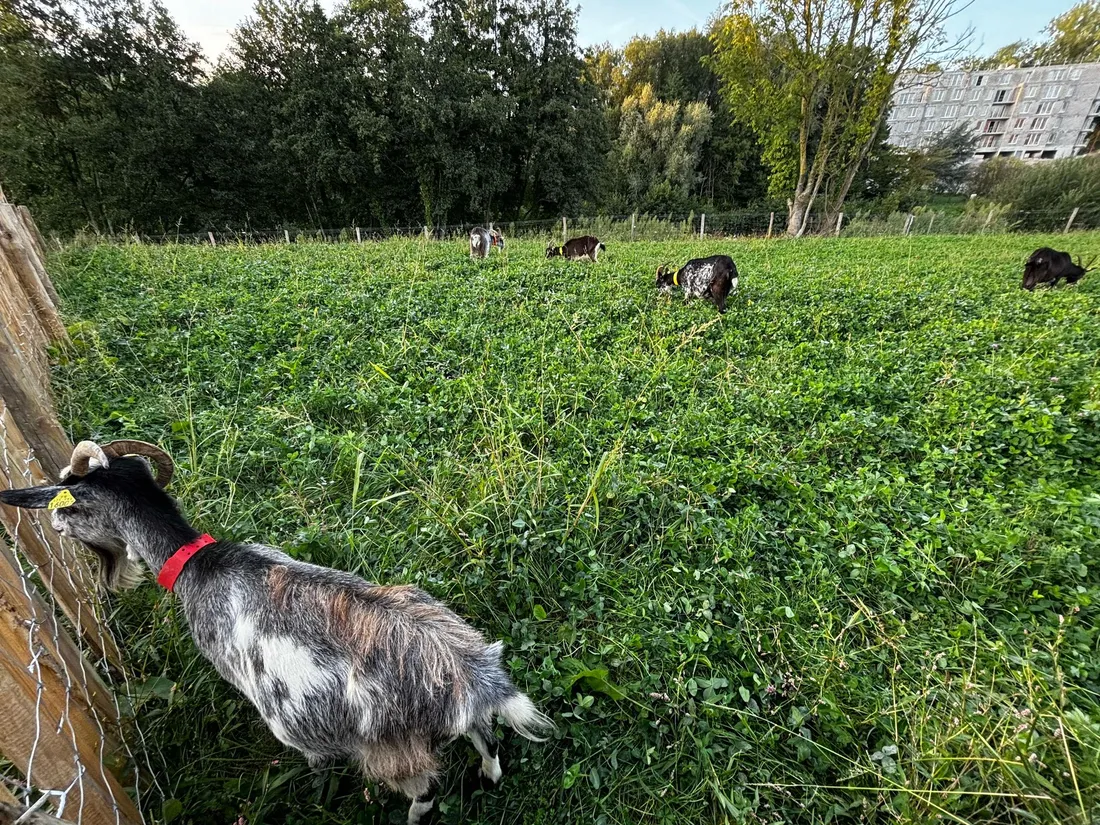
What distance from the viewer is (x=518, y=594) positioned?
2.43 metres

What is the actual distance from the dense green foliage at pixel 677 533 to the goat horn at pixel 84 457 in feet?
2.47

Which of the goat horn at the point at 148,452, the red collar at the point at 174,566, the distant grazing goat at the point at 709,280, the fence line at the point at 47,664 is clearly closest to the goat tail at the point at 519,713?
the fence line at the point at 47,664

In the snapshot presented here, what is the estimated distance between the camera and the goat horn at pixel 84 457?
1.93 m

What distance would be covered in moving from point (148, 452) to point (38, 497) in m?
0.56

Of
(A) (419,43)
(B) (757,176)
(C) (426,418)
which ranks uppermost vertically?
(A) (419,43)

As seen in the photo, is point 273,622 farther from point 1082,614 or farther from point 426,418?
point 1082,614

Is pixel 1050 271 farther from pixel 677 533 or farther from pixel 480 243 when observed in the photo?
pixel 480 243

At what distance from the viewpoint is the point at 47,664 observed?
1289mm

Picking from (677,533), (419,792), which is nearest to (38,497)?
(419,792)

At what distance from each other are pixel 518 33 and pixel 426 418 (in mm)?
24683

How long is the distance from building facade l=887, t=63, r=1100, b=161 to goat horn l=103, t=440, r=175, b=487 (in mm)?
71542

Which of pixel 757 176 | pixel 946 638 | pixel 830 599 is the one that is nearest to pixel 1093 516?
pixel 946 638

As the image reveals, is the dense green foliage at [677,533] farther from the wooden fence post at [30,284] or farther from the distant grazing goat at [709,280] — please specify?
the distant grazing goat at [709,280]

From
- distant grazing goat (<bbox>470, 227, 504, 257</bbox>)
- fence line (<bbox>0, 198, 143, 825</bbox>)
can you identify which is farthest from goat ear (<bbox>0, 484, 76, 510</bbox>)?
distant grazing goat (<bbox>470, 227, 504, 257</bbox>)
